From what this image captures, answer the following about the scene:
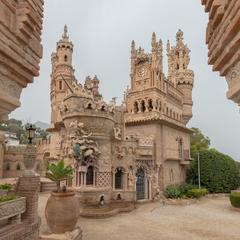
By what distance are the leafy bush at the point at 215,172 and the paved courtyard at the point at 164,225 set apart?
1109 centimetres

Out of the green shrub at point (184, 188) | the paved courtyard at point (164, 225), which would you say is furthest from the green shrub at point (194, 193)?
the paved courtyard at point (164, 225)

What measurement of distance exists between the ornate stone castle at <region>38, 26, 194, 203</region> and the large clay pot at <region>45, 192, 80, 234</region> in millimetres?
7928

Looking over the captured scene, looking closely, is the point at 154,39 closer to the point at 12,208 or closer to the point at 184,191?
the point at 184,191

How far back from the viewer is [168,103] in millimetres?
30000

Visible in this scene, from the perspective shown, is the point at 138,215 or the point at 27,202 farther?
the point at 138,215

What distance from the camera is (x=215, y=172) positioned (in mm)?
32875

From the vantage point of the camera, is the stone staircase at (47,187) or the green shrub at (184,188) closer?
the stone staircase at (47,187)

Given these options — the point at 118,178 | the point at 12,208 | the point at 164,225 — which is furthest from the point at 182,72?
the point at 12,208

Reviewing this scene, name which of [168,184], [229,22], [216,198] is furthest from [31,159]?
[216,198]

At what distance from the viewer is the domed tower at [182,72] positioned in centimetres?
3438

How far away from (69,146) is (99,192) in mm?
4269

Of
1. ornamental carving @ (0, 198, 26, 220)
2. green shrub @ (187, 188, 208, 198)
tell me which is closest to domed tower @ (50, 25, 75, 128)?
green shrub @ (187, 188, 208, 198)

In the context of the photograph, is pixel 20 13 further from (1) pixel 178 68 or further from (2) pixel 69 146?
(1) pixel 178 68

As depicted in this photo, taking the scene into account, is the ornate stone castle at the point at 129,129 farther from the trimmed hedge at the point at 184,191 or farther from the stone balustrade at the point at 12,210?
the stone balustrade at the point at 12,210
